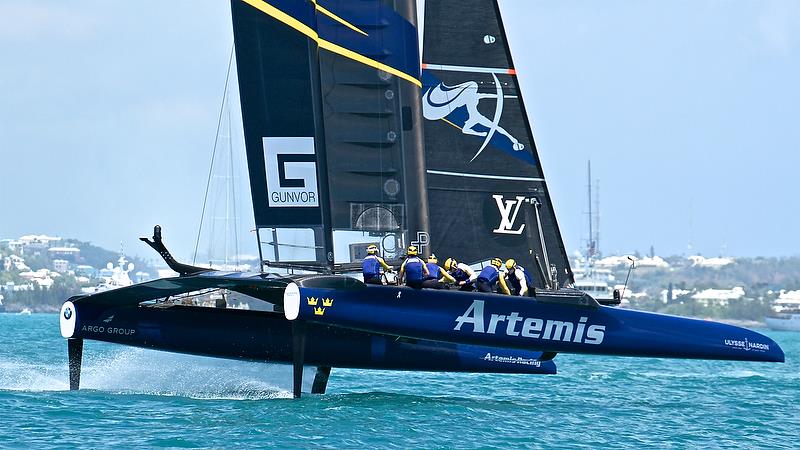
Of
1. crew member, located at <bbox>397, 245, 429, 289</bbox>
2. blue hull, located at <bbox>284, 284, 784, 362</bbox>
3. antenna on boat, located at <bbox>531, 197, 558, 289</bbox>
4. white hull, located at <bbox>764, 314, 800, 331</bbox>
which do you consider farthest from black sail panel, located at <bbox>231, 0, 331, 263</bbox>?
white hull, located at <bbox>764, 314, 800, 331</bbox>

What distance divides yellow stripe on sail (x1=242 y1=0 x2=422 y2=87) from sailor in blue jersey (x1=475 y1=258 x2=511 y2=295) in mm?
2569

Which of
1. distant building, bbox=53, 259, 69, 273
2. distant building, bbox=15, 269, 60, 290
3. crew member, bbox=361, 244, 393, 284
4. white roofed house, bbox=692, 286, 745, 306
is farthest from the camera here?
distant building, bbox=53, 259, 69, 273

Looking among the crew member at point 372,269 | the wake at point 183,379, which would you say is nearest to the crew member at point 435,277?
the crew member at point 372,269

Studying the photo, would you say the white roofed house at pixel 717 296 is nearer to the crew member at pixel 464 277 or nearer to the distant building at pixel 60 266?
the distant building at pixel 60 266

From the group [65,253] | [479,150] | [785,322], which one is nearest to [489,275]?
[479,150]

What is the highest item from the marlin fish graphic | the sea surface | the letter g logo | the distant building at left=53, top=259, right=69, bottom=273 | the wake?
the marlin fish graphic

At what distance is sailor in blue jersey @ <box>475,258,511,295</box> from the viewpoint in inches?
591

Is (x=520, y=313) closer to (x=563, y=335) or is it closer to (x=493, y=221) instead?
(x=563, y=335)

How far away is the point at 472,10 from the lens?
54.7ft

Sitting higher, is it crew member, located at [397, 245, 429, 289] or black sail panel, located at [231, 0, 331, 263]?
black sail panel, located at [231, 0, 331, 263]

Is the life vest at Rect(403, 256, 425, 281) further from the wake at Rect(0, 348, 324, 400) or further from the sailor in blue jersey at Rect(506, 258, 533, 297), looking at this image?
the wake at Rect(0, 348, 324, 400)

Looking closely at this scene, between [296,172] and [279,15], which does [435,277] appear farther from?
[279,15]

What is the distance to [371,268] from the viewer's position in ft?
48.2

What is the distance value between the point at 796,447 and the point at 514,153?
4.95 meters
